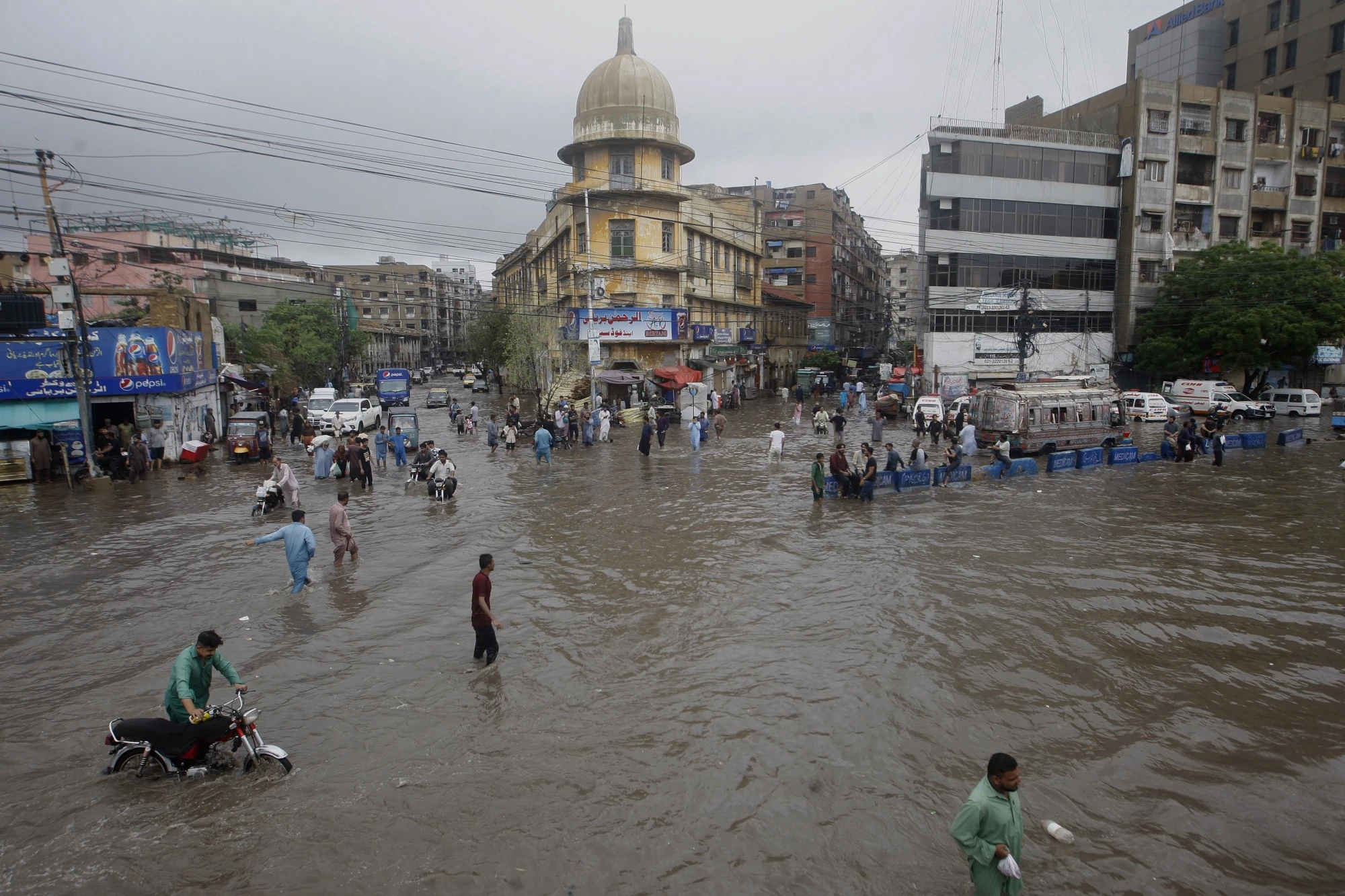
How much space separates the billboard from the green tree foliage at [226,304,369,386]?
2014 cm

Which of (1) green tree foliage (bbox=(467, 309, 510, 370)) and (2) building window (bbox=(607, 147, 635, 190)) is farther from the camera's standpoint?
(1) green tree foliage (bbox=(467, 309, 510, 370))

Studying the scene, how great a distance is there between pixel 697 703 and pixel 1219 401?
4021cm

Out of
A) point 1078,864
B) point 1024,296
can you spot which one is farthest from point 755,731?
point 1024,296

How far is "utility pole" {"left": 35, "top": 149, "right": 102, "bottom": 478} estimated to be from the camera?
797 inches

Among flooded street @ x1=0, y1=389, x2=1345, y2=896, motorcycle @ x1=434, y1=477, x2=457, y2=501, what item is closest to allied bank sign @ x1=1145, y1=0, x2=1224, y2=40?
flooded street @ x1=0, y1=389, x2=1345, y2=896

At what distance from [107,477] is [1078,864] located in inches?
955

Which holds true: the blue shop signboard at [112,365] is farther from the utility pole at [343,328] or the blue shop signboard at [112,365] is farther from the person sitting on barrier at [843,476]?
the utility pole at [343,328]

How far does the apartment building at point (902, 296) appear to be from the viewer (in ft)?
343

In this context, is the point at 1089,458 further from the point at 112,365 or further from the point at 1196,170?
the point at 1196,170

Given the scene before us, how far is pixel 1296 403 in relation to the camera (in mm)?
39594

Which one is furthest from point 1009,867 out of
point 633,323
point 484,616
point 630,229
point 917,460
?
point 630,229

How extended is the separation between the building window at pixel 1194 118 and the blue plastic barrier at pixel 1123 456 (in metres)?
36.0

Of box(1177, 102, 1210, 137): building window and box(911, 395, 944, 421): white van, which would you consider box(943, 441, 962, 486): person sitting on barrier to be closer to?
box(911, 395, 944, 421): white van

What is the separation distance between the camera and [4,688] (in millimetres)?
8461
